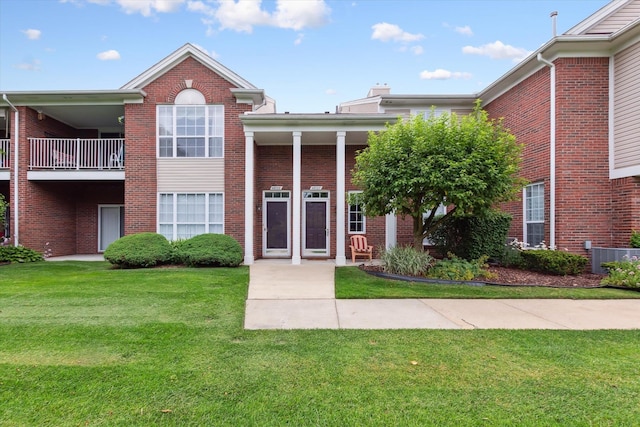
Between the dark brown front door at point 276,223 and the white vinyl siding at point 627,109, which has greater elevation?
the white vinyl siding at point 627,109

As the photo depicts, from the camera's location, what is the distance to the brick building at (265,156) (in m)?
9.57

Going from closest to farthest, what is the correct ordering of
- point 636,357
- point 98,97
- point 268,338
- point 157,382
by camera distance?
point 157,382
point 636,357
point 268,338
point 98,97

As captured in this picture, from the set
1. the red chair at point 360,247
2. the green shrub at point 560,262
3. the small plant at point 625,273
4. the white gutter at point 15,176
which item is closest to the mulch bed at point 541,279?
the green shrub at point 560,262

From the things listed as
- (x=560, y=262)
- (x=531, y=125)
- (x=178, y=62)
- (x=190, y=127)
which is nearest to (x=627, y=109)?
(x=531, y=125)

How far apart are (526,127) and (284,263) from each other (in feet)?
28.5

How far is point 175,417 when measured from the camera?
107 inches

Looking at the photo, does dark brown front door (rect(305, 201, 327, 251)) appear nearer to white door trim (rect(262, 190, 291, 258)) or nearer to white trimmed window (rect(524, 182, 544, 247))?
white door trim (rect(262, 190, 291, 258))

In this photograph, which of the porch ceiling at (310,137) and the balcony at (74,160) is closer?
the porch ceiling at (310,137)

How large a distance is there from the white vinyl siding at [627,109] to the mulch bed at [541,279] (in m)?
3.08

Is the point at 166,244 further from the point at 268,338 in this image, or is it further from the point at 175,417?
the point at 175,417

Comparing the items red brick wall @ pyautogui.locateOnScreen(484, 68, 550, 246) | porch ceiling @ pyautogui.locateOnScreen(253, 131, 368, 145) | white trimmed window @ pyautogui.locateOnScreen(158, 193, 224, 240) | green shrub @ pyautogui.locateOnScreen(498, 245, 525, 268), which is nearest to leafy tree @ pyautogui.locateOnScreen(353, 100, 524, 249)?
green shrub @ pyautogui.locateOnScreen(498, 245, 525, 268)

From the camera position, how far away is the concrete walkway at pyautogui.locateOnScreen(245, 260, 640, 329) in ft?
16.8

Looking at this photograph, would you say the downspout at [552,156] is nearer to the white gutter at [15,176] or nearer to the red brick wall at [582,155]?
the red brick wall at [582,155]

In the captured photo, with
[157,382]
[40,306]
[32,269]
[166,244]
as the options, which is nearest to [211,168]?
[166,244]
